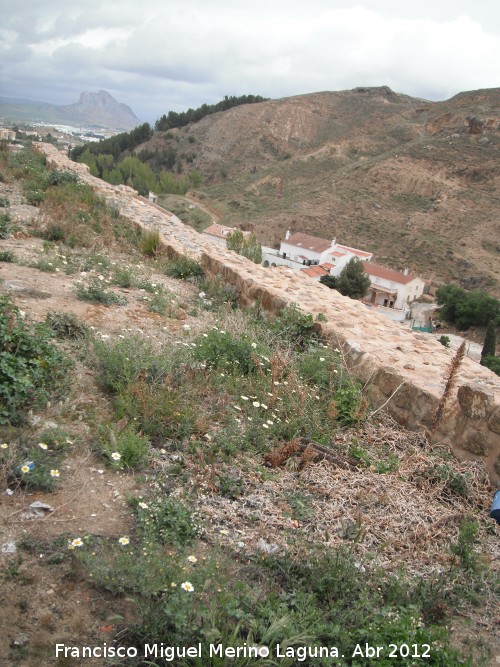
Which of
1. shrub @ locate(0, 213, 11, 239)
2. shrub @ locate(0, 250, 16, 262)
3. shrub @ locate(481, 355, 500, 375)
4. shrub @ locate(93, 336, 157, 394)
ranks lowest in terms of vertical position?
shrub @ locate(481, 355, 500, 375)

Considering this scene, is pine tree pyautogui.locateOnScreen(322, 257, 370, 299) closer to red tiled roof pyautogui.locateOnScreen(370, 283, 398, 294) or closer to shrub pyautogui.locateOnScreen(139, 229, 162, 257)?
red tiled roof pyautogui.locateOnScreen(370, 283, 398, 294)

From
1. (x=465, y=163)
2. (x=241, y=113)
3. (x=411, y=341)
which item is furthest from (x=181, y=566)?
(x=241, y=113)

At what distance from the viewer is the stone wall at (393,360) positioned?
11.6 ft

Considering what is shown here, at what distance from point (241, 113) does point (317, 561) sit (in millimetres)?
78432

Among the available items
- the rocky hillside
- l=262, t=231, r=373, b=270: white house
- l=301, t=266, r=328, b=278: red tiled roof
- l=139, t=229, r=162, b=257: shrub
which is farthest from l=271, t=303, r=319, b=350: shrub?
the rocky hillside

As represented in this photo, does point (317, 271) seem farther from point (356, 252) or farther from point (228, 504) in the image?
point (228, 504)

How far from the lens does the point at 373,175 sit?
48.9m

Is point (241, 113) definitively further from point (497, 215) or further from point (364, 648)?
point (364, 648)

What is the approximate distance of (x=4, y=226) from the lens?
20.7ft

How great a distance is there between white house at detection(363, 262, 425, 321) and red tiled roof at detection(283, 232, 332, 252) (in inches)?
147

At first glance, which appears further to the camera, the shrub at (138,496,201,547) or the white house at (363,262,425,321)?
the white house at (363,262,425,321)

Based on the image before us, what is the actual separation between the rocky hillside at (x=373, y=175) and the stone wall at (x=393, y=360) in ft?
106

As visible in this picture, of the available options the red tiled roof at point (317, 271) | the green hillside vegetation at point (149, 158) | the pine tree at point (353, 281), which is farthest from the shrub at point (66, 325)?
the green hillside vegetation at point (149, 158)

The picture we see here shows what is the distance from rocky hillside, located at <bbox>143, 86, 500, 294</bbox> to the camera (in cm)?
4050
